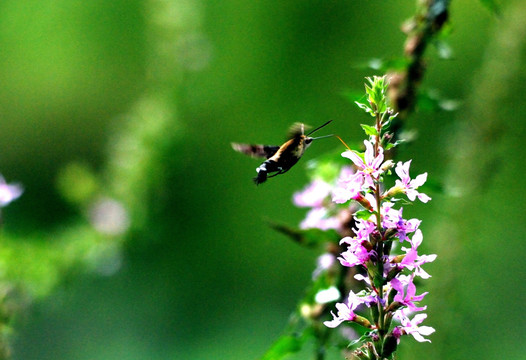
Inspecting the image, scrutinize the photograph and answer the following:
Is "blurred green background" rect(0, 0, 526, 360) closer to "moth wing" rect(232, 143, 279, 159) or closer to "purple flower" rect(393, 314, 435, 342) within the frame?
"moth wing" rect(232, 143, 279, 159)

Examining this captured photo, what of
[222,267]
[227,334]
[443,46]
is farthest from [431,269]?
[222,267]

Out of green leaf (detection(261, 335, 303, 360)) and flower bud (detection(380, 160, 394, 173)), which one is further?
green leaf (detection(261, 335, 303, 360))

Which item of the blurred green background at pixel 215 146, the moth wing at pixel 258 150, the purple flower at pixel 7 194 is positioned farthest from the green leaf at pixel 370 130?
the blurred green background at pixel 215 146

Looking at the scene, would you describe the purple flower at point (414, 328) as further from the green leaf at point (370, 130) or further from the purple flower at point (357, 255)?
the green leaf at point (370, 130)

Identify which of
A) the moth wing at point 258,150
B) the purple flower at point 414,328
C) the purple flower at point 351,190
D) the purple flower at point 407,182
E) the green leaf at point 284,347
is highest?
the moth wing at point 258,150

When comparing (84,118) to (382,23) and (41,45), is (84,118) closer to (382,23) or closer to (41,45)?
(41,45)

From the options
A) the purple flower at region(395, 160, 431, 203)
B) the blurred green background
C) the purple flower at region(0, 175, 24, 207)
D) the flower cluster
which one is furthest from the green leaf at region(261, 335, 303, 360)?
the blurred green background

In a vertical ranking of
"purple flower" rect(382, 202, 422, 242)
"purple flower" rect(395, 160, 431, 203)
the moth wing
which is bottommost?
"purple flower" rect(382, 202, 422, 242)
